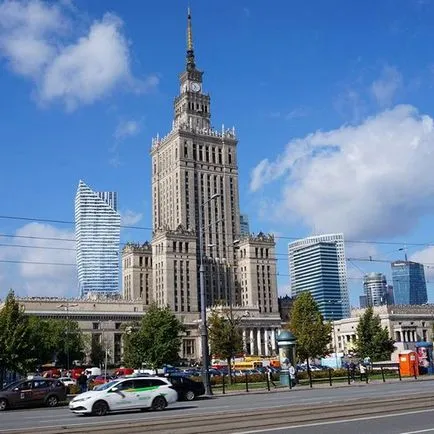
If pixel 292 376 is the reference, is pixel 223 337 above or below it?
above

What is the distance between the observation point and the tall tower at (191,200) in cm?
15375

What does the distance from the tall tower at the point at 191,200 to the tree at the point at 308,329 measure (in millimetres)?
86184

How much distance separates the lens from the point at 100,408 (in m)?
26.3

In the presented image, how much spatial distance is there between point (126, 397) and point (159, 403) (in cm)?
165

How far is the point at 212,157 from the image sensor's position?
6727 inches

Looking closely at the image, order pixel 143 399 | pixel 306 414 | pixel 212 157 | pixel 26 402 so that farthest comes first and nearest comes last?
pixel 212 157
pixel 26 402
pixel 143 399
pixel 306 414

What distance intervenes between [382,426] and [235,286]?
147 m

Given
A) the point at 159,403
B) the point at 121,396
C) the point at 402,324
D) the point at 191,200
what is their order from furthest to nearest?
the point at 191,200 < the point at 402,324 < the point at 159,403 < the point at 121,396

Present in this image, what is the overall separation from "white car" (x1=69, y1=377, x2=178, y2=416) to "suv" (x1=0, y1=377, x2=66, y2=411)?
25.7ft

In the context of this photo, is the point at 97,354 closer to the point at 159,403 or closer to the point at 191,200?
the point at 191,200

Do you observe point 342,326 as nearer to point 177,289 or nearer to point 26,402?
point 177,289

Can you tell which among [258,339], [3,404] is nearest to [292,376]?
[3,404]

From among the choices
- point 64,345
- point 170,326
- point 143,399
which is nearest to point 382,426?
point 143,399

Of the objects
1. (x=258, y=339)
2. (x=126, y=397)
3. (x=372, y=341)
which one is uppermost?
(x=258, y=339)
